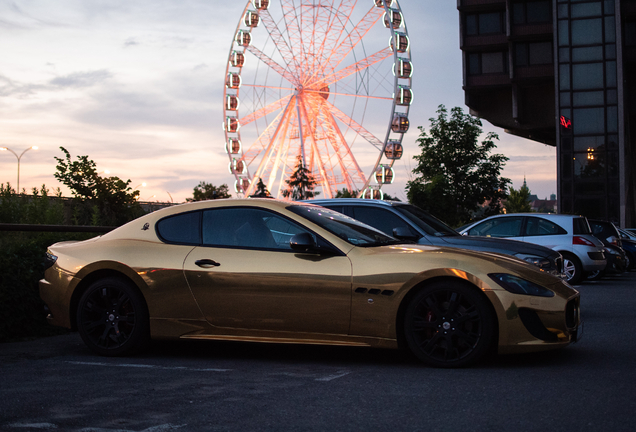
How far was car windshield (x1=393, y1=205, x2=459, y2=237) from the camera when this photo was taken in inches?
365

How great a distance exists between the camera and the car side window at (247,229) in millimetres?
6164

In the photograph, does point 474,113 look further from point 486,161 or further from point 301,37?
point 301,37

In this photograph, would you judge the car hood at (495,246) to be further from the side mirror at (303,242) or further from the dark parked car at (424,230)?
the side mirror at (303,242)

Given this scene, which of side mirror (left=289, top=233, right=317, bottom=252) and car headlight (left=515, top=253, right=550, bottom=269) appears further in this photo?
car headlight (left=515, top=253, right=550, bottom=269)

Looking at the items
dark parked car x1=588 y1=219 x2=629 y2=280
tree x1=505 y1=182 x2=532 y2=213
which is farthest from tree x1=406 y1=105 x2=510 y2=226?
tree x1=505 y1=182 x2=532 y2=213

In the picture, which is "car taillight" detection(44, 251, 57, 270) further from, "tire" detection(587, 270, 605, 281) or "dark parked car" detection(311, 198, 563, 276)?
"tire" detection(587, 270, 605, 281)

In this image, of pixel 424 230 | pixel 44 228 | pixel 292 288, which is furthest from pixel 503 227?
pixel 292 288

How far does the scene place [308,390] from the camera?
4.94 m

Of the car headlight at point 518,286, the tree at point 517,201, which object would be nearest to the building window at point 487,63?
the car headlight at point 518,286

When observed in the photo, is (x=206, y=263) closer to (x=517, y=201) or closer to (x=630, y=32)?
(x=630, y=32)

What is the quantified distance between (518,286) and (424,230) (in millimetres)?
3585

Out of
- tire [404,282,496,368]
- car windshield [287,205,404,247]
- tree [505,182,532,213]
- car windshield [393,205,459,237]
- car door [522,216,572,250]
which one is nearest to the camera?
tire [404,282,496,368]

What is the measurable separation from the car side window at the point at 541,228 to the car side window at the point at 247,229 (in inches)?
365

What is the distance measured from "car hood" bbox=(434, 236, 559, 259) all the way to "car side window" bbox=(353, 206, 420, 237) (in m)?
0.56
